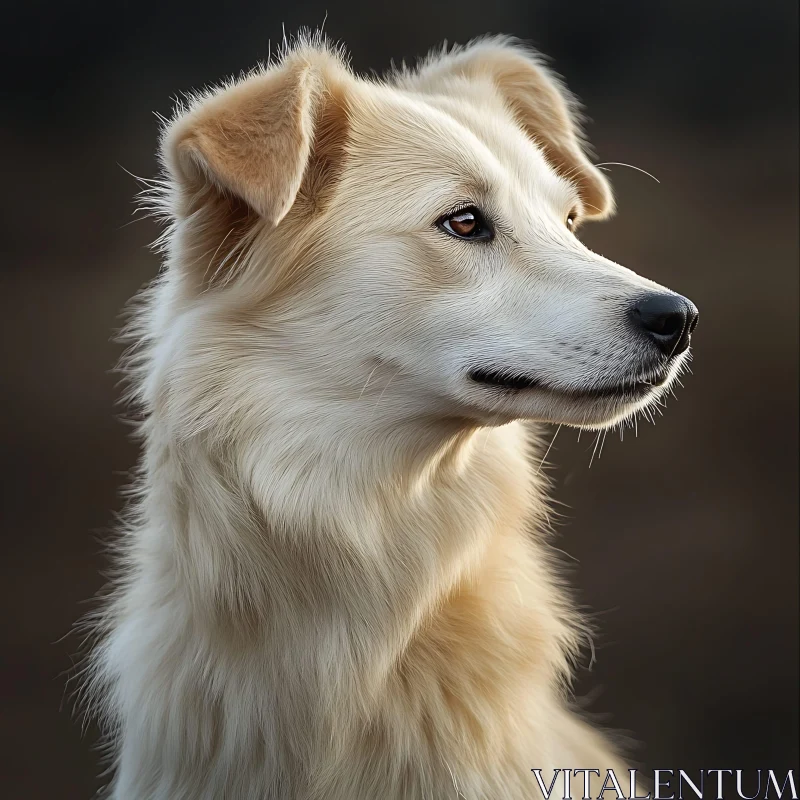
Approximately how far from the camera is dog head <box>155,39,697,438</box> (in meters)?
1.49

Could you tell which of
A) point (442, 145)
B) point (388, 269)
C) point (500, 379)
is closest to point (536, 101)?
point (442, 145)

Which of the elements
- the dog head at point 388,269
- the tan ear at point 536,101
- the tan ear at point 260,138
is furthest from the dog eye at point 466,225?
the tan ear at point 536,101

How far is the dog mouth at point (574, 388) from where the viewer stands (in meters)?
1.49

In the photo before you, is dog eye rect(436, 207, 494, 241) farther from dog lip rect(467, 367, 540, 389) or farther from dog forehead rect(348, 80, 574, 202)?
dog lip rect(467, 367, 540, 389)

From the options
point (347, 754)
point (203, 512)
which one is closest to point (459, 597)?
point (347, 754)

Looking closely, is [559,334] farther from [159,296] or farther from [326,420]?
[159,296]

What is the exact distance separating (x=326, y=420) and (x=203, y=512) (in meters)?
0.25

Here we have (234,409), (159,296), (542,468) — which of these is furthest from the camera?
(542,468)

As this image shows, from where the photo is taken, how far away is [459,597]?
172 cm

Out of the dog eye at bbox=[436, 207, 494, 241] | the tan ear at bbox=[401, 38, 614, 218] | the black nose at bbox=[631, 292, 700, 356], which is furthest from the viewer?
the tan ear at bbox=[401, 38, 614, 218]

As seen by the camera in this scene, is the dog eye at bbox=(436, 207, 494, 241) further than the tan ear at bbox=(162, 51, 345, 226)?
Yes

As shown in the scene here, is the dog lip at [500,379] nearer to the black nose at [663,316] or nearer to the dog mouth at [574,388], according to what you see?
the dog mouth at [574,388]

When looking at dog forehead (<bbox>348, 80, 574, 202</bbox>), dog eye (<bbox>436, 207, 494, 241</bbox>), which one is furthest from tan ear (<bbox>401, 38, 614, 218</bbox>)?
dog eye (<bbox>436, 207, 494, 241</bbox>)

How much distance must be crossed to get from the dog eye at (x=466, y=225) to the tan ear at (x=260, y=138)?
0.23 m
